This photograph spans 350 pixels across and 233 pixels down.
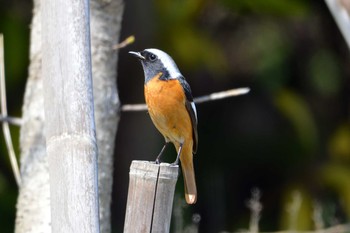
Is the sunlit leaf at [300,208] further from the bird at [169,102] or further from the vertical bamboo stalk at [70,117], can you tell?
the vertical bamboo stalk at [70,117]

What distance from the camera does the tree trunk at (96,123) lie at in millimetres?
4043

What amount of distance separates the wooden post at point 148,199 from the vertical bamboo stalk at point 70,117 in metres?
0.14

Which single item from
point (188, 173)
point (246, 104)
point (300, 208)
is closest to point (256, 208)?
point (188, 173)

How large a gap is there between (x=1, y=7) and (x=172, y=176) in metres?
5.05

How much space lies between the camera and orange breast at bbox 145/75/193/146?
3.83m

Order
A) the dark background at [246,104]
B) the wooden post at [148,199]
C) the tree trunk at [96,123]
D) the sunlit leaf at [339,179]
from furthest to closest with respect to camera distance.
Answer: the sunlit leaf at [339,179] < the dark background at [246,104] < the tree trunk at [96,123] < the wooden post at [148,199]

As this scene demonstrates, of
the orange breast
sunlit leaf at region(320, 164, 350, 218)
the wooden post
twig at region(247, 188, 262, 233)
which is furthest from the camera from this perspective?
sunlit leaf at region(320, 164, 350, 218)

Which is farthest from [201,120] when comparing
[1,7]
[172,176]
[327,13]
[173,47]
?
[172,176]

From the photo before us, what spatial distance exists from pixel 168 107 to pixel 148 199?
1155mm

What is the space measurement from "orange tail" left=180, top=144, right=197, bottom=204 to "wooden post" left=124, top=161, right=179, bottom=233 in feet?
3.47

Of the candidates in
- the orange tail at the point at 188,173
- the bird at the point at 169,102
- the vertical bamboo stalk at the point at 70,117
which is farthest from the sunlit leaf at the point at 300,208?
the vertical bamboo stalk at the point at 70,117

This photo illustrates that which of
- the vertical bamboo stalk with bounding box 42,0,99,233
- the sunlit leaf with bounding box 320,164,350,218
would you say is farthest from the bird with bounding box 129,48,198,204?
the sunlit leaf with bounding box 320,164,350,218

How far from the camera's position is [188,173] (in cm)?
402

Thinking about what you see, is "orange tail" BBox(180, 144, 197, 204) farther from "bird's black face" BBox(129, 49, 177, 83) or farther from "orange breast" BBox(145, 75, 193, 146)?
"bird's black face" BBox(129, 49, 177, 83)
